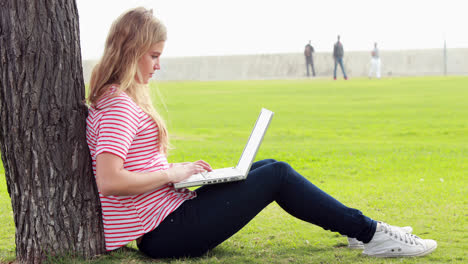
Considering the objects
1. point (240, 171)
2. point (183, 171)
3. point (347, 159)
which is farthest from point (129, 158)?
point (347, 159)

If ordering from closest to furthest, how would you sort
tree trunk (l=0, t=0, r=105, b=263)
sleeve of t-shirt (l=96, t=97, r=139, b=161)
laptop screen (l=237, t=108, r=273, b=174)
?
sleeve of t-shirt (l=96, t=97, r=139, b=161), tree trunk (l=0, t=0, r=105, b=263), laptop screen (l=237, t=108, r=273, b=174)

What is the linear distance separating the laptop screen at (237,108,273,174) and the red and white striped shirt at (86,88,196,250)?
0.32 metres

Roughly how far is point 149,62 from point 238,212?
35.6 inches

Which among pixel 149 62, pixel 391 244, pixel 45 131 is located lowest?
pixel 391 244

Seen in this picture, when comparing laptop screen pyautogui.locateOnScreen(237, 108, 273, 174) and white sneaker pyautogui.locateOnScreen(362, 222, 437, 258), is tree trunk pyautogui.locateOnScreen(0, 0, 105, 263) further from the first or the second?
white sneaker pyautogui.locateOnScreen(362, 222, 437, 258)

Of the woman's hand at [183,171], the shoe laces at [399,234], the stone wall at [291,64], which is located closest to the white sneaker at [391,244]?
the shoe laces at [399,234]

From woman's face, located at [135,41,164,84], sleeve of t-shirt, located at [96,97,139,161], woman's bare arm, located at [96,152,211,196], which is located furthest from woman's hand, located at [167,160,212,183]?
woman's face, located at [135,41,164,84]

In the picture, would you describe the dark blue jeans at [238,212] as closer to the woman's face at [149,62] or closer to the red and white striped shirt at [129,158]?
the red and white striped shirt at [129,158]

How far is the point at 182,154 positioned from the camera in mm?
8633

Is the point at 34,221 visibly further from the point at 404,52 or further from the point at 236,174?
the point at 404,52

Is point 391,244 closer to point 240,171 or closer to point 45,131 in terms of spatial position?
point 240,171

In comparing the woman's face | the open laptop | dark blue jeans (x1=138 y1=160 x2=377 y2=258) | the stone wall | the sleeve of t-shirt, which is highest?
the woman's face

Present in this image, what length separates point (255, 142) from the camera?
133 inches

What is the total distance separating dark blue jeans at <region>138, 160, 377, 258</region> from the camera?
322 cm
